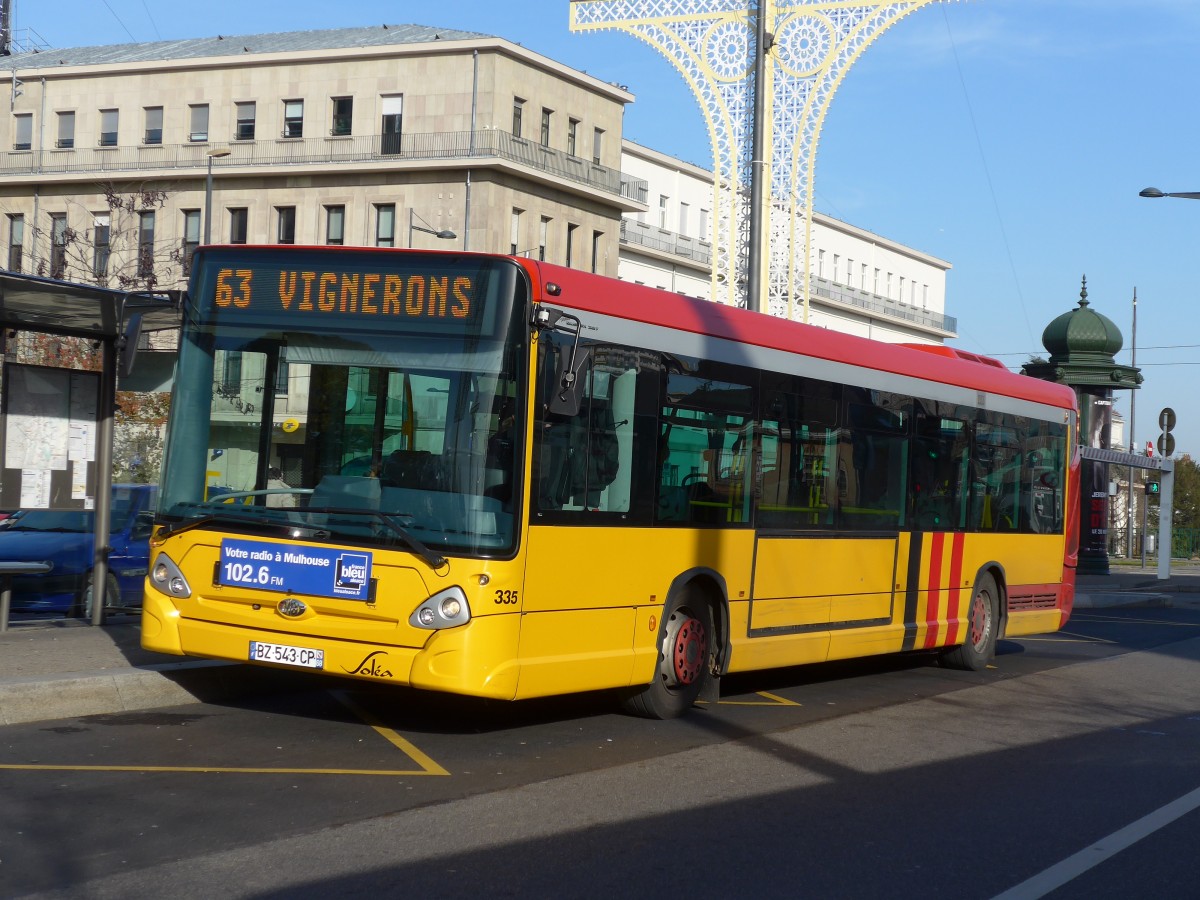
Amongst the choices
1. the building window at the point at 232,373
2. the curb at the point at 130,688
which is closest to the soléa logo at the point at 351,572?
the building window at the point at 232,373

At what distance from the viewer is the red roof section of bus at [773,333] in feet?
31.4

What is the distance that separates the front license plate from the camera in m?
9.02

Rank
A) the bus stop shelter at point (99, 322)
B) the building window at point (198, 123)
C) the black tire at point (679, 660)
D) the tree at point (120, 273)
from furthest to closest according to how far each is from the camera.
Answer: the building window at point (198, 123) → the tree at point (120, 273) → the bus stop shelter at point (99, 322) → the black tire at point (679, 660)

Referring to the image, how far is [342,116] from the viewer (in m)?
59.2

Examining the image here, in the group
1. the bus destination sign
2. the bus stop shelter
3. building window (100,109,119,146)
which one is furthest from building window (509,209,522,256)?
the bus destination sign

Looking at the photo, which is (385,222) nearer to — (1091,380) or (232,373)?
(1091,380)

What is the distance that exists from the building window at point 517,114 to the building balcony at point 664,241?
36.9ft

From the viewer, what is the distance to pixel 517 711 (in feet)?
36.1

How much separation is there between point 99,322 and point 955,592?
8.20 meters

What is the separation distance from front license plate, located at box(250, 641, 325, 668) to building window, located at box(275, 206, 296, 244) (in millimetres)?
51660

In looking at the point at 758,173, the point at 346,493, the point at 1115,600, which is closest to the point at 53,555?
the point at 346,493

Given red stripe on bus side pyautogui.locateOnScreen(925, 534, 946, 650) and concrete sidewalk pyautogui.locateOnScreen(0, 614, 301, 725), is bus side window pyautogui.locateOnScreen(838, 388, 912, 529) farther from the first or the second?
concrete sidewalk pyautogui.locateOnScreen(0, 614, 301, 725)

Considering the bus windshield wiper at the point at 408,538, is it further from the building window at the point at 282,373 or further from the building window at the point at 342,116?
the building window at the point at 342,116

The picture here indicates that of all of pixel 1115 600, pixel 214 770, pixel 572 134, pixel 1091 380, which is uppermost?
pixel 572 134
